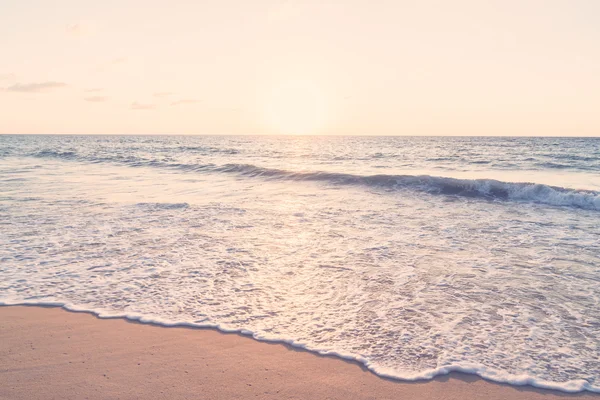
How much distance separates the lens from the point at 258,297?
546 cm

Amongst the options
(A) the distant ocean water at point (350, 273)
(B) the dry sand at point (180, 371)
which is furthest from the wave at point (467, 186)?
(B) the dry sand at point (180, 371)

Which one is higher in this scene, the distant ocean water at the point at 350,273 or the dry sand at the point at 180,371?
the distant ocean water at the point at 350,273

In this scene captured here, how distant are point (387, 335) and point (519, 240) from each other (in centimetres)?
568

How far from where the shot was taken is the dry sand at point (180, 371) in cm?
350

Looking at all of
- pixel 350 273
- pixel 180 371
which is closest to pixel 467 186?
pixel 350 273

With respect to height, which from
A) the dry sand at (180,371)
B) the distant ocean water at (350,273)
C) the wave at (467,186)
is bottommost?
the dry sand at (180,371)

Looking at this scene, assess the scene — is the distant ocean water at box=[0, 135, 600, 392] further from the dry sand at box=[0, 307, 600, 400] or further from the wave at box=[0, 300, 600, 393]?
the dry sand at box=[0, 307, 600, 400]

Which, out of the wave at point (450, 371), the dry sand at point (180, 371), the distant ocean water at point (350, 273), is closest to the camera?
the dry sand at point (180, 371)

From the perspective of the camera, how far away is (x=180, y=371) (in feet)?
12.5

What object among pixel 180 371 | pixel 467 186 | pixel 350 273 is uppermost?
pixel 467 186

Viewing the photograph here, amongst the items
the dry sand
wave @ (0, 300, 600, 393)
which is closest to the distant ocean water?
wave @ (0, 300, 600, 393)

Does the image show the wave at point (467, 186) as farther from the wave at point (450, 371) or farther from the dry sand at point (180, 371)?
the dry sand at point (180, 371)

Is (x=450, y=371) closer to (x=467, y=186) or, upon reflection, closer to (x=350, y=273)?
(x=350, y=273)

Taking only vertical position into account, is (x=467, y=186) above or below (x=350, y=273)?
above
